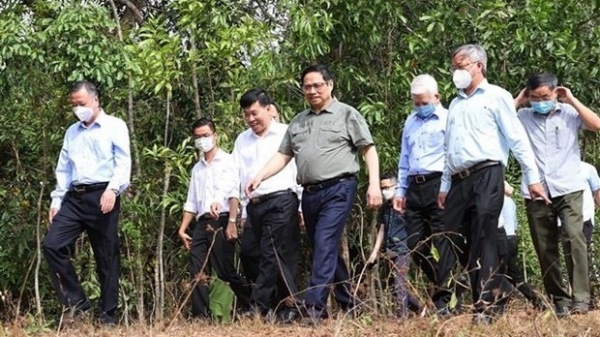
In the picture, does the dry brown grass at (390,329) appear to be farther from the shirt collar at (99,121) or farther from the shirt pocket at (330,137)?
the shirt collar at (99,121)

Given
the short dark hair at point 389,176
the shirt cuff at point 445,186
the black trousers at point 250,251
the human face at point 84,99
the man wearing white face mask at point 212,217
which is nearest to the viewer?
the shirt cuff at point 445,186

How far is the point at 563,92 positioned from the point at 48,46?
14.3 ft

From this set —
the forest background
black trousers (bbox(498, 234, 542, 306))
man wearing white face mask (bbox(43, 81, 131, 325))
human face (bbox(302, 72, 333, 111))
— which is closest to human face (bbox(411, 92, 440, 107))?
human face (bbox(302, 72, 333, 111))

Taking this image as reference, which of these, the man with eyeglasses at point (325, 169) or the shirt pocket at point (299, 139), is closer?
the man with eyeglasses at point (325, 169)

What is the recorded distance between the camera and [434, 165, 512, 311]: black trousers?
5.58 meters

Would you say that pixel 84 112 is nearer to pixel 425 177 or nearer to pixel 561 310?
pixel 425 177

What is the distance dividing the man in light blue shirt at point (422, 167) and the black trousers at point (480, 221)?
1.04m

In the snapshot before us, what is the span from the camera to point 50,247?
6.89m

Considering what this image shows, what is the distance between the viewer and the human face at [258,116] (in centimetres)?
724

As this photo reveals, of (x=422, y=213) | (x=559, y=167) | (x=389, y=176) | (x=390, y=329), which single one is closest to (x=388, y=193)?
(x=389, y=176)

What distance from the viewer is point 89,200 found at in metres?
6.98

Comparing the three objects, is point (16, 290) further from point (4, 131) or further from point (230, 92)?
point (230, 92)

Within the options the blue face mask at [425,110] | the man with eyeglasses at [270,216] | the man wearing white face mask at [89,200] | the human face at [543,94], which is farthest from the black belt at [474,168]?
the man wearing white face mask at [89,200]

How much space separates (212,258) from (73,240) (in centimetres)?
133
